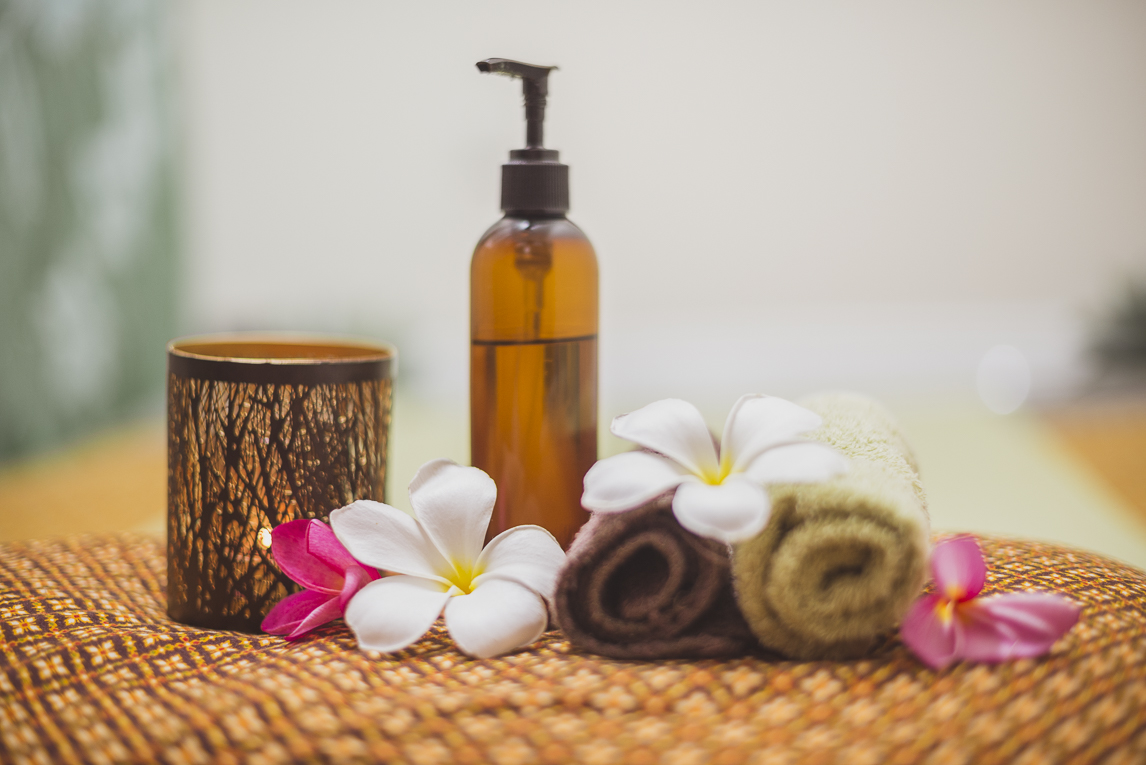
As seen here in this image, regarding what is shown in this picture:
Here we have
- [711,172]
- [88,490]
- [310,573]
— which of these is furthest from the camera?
[711,172]

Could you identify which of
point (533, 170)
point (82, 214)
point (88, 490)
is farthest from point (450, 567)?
point (82, 214)

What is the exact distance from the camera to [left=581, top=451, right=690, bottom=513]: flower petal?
36 cm

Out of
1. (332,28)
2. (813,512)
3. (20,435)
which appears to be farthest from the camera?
(332,28)

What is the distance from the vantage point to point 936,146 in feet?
5.48

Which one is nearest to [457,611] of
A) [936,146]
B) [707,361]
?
[707,361]

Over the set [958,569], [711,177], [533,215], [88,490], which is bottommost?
[88,490]

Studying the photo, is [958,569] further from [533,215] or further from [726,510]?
[533,215]

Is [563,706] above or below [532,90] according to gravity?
below

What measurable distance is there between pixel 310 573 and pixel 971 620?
32 cm

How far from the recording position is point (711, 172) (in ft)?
5.49

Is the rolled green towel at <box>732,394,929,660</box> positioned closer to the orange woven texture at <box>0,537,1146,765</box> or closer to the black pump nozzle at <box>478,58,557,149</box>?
the orange woven texture at <box>0,537,1146,765</box>

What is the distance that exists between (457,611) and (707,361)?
1.40 meters

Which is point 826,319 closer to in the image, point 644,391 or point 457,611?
point 644,391

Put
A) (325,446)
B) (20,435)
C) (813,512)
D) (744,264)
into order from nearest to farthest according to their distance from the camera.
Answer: (813,512) < (325,446) < (20,435) < (744,264)
